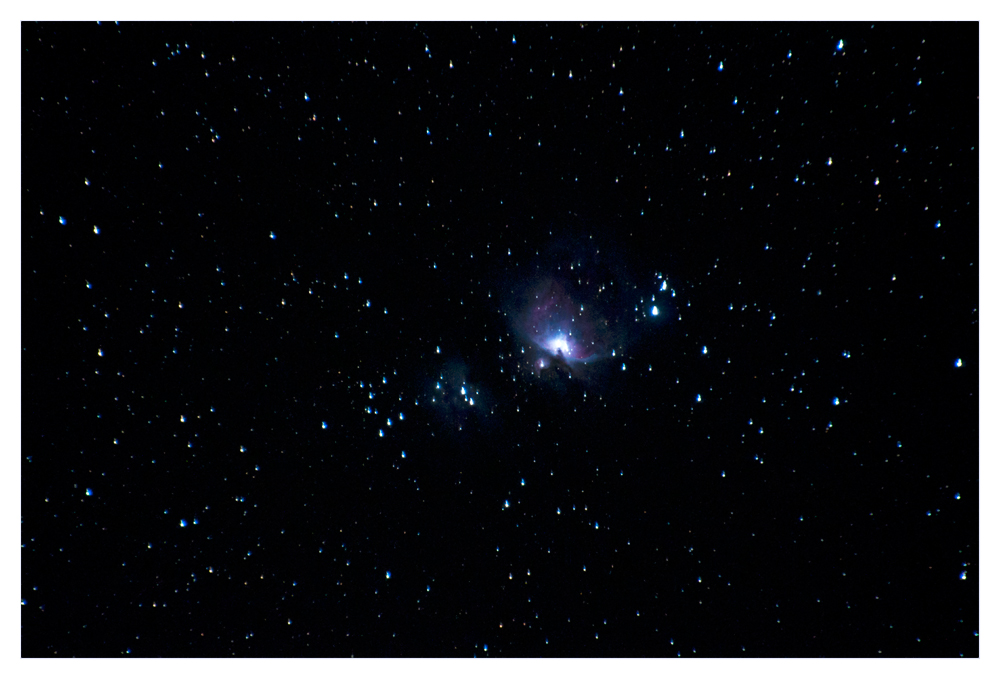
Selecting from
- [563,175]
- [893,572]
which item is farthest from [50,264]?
[893,572]

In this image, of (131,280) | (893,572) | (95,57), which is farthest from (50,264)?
(893,572)

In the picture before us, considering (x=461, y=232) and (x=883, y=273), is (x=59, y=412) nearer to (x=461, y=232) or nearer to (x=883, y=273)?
(x=461, y=232)

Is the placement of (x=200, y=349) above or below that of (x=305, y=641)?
above

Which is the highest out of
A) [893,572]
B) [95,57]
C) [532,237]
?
[95,57]

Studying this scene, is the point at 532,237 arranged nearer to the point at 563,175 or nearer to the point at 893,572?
the point at 563,175

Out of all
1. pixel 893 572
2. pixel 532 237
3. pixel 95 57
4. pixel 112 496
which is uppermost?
pixel 95 57

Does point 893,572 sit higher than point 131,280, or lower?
lower
